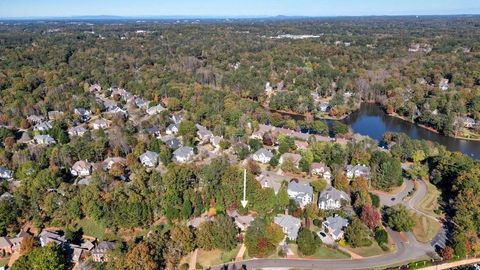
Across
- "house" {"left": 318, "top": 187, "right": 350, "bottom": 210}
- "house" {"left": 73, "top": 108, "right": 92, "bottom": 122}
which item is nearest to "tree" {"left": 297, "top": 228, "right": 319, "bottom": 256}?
"house" {"left": 318, "top": 187, "right": 350, "bottom": 210}

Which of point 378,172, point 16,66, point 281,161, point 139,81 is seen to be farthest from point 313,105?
point 16,66

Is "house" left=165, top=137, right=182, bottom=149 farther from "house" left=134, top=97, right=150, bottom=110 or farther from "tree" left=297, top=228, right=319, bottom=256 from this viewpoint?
"tree" left=297, top=228, right=319, bottom=256

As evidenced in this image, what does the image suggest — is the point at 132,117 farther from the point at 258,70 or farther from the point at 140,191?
the point at 258,70

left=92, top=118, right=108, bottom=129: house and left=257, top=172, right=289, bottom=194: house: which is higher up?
left=92, top=118, right=108, bottom=129: house

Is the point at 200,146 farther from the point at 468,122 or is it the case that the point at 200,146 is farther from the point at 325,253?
the point at 468,122

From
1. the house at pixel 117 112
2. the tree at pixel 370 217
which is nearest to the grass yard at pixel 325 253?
the tree at pixel 370 217
